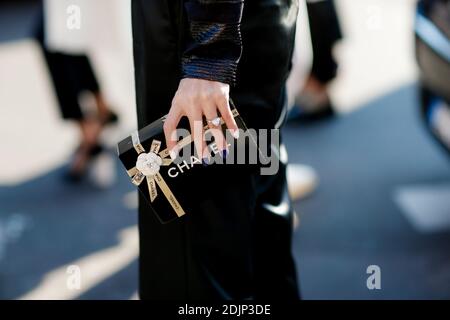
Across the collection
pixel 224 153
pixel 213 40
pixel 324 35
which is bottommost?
pixel 324 35

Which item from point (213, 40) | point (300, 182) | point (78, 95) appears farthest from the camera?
point (78, 95)

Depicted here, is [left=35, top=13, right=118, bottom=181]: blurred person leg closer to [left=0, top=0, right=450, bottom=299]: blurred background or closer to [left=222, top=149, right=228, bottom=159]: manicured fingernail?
[left=0, top=0, right=450, bottom=299]: blurred background

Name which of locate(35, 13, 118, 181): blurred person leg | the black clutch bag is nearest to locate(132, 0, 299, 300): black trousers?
the black clutch bag

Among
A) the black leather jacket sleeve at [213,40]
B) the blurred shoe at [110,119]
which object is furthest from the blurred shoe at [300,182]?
the black leather jacket sleeve at [213,40]

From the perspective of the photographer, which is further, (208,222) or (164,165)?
(208,222)

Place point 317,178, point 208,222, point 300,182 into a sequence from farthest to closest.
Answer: point 317,178
point 300,182
point 208,222

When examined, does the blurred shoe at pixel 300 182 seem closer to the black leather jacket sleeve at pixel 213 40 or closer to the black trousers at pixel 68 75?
the black trousers at pixel 68 75

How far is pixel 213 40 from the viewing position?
4.75 ft

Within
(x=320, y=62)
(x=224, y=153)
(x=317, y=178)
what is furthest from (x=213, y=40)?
(x=320, y=62)

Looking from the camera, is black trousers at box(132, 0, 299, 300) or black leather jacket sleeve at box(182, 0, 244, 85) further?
black trousers at box(132, 0, 299, 300)

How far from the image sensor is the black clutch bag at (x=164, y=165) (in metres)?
1.51

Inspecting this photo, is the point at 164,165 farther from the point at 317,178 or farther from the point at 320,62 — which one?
the point at 320,62

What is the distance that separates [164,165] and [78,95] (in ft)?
6.59

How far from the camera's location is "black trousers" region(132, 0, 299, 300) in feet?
5.09
